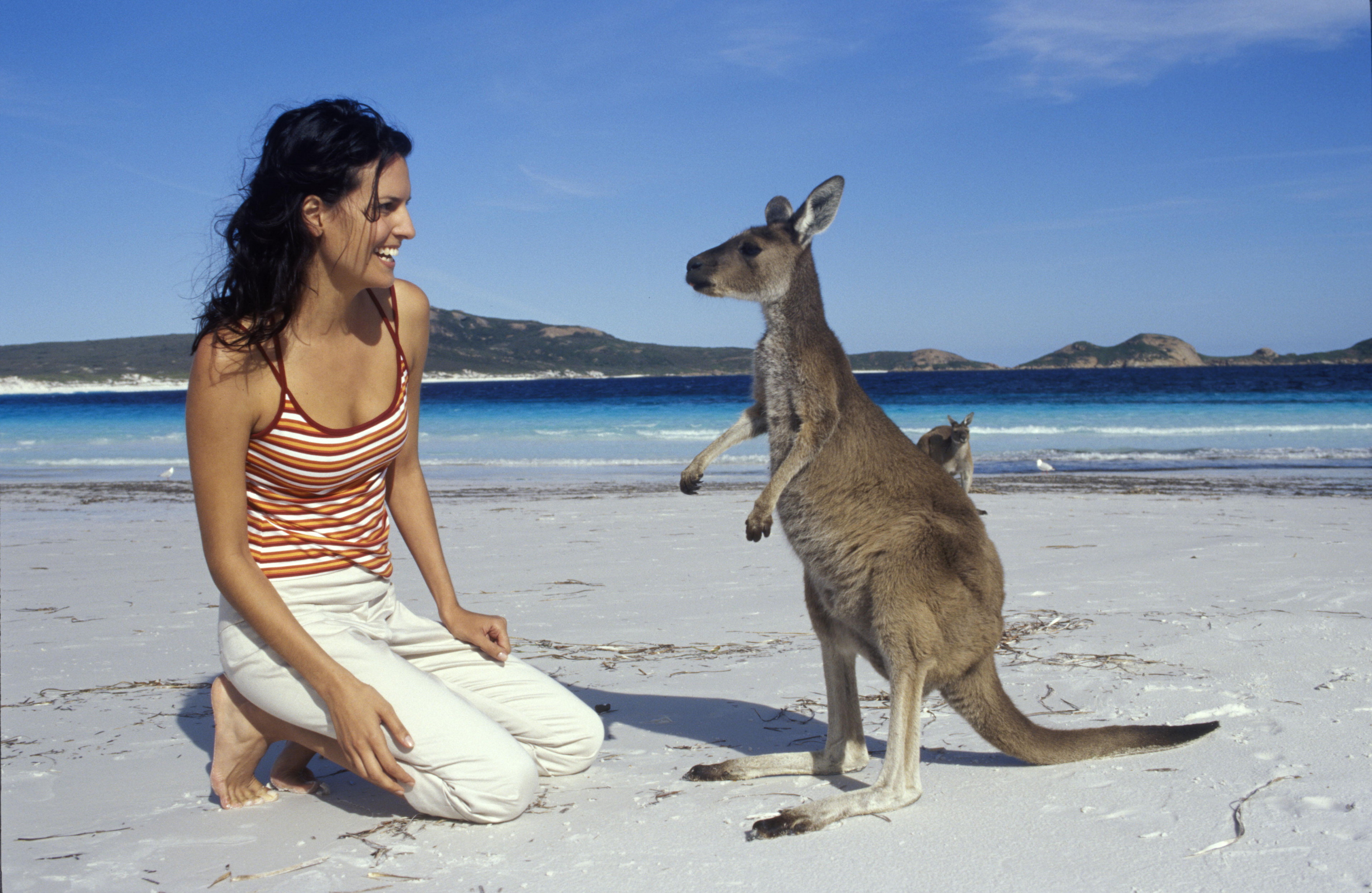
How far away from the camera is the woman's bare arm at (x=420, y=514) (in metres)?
2.62

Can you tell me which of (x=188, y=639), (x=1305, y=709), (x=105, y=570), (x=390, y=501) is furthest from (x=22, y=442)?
(x=1305, y=709)

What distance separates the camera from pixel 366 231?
7.48ft

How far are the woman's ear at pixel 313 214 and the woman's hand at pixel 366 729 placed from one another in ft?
3.32

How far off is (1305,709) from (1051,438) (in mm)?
17955

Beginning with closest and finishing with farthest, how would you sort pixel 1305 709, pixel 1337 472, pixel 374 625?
pixel 374 625, pixel 1305 709, pixel 1337 472

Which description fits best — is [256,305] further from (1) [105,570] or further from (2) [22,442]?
(2) [22,442]

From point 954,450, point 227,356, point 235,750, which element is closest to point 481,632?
point 235,750

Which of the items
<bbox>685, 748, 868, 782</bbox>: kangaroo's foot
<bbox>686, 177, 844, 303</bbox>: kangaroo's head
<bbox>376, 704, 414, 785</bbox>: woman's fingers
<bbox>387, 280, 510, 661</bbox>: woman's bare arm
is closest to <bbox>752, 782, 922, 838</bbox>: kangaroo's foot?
<bbox>685, 748, 868, 782</bbox>: kangaroo's foot

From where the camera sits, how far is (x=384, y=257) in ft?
7.79

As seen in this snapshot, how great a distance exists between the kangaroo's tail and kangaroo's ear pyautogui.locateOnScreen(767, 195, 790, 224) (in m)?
1.52

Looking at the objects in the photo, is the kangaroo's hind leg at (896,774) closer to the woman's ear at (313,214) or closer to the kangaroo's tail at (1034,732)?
the kangaroo's tail at (1034,732)

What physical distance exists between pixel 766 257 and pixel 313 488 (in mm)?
1435

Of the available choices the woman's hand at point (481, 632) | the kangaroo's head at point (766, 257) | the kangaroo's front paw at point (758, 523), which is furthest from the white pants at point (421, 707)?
the kangaroo's head at point (766, 257)

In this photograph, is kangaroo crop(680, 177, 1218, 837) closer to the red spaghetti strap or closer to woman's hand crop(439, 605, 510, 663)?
woman's hand crop(439, 605, 510, 663)
